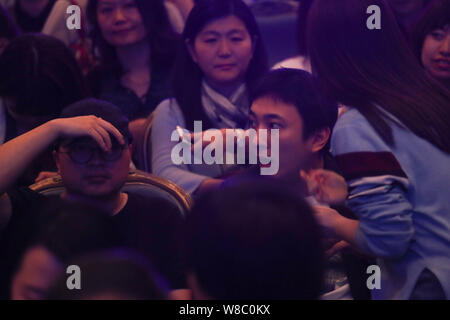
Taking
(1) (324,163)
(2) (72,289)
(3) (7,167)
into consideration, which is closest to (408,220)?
(1) (324,163)

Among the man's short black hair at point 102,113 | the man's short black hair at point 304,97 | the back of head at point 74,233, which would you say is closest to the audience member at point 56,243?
the back of head at point 74,233

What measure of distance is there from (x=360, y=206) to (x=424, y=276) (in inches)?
11.1

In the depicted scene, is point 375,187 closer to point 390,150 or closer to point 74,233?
point 390,150

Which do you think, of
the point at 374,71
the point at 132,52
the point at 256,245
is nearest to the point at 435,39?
the point at 374,71

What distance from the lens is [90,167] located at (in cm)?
195

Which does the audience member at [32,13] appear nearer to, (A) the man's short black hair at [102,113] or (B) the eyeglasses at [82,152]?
(A) the man's short black hair at [102,113]

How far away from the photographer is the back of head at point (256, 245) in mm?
1177

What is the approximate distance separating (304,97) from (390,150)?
20.9 inches

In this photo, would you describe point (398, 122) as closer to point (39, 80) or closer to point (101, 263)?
point (101, 263)

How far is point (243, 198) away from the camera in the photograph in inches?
47.3

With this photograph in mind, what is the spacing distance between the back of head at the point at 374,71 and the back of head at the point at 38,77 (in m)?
1.08

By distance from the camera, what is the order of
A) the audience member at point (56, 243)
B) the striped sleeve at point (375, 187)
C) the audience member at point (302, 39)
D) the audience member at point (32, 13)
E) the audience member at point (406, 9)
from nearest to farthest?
the audience member at point (56, 243) < the striped sleeve at point (375, 187) < the audience member at point (302, 39) < the audience member at point (406, 9) < the audience member at point (32, 13)

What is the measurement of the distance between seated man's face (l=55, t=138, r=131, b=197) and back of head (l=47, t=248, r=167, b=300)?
2.51 ft

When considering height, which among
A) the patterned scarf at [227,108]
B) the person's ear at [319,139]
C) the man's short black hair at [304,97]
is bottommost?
the person's ear at [319,139]
